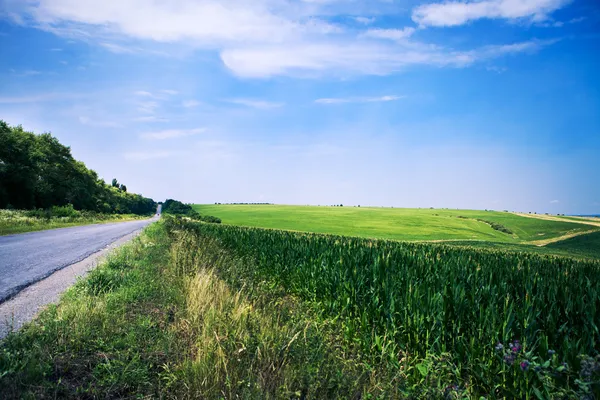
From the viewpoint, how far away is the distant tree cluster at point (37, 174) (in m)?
40.0

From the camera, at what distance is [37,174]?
46969mm

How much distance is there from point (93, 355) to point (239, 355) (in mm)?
2007

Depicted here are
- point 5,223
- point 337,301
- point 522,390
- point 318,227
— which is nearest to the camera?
point 522,390

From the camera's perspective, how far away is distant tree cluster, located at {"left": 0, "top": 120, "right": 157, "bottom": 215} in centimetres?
4000

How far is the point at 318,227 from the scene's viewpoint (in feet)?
143

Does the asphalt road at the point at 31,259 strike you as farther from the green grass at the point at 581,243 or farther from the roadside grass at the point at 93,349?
the green grass at the point at 581,243

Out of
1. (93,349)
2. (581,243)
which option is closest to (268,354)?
(93,349)

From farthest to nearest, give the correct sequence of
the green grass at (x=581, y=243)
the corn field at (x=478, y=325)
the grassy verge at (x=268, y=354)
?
the green grass at (x=581, y=243), the grassy verge at (x=268, y=354), the corn field at (x=478, y=325)

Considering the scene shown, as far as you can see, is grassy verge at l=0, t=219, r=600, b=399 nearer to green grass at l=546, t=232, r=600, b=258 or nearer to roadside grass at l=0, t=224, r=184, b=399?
roadside grass at l=0, t=224, r=184, b=399

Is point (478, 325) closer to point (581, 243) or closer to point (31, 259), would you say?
point (31, 259)

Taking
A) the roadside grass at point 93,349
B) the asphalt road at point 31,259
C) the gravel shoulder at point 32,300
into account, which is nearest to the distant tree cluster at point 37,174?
the asphalt road at point 31,259

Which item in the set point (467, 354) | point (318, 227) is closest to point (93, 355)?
point (467, 354)

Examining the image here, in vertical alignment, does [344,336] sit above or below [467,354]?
below

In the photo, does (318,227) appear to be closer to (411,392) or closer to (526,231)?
(526,231)
